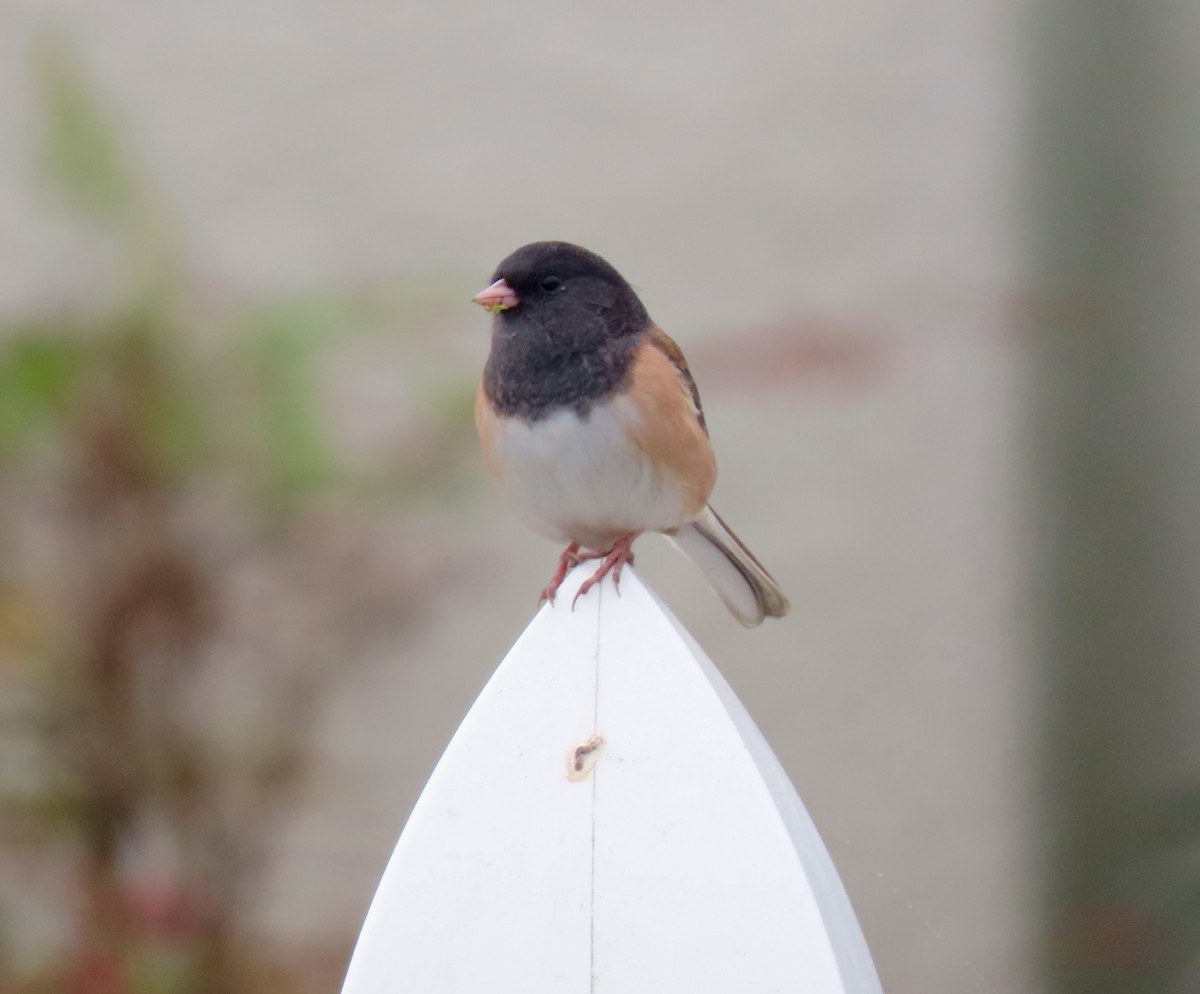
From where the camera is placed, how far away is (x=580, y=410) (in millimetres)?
1129

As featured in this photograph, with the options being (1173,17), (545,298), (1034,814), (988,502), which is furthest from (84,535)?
(1173,17)

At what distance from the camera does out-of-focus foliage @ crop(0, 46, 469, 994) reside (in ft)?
5.82

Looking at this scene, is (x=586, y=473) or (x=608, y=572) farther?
(x=586, y=473)

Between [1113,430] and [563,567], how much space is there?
121 centimetres

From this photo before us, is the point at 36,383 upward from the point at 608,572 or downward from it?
upward

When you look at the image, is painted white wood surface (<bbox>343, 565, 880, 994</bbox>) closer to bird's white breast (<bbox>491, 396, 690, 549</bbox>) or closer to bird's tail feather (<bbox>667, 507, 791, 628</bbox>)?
bird's white breast (<bbox>491, 396, 690, 549</bbox>)

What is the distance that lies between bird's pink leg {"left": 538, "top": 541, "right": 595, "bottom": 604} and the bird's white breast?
28 millimetres

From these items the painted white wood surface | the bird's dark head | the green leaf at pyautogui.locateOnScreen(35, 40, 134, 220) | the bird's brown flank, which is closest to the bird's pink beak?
the bird's dark head

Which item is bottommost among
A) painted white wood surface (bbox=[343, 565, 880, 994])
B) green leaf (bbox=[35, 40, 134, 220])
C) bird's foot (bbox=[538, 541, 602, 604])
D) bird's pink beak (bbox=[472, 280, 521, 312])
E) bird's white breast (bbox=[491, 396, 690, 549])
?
painted white wood surface (bbox=[343, 565, 880, 994])

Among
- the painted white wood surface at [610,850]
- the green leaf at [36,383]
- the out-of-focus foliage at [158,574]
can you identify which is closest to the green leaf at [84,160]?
the out-of-focus foliage at [158,574]

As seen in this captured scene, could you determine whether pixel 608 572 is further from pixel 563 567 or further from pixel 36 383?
pixel 36 383

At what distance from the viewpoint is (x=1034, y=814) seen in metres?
2.05

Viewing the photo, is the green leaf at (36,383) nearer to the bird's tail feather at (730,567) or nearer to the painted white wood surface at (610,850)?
the bird's tail feather at (730,567)

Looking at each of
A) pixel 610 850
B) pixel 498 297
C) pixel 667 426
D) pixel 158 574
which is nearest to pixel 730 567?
pixel 667 426
